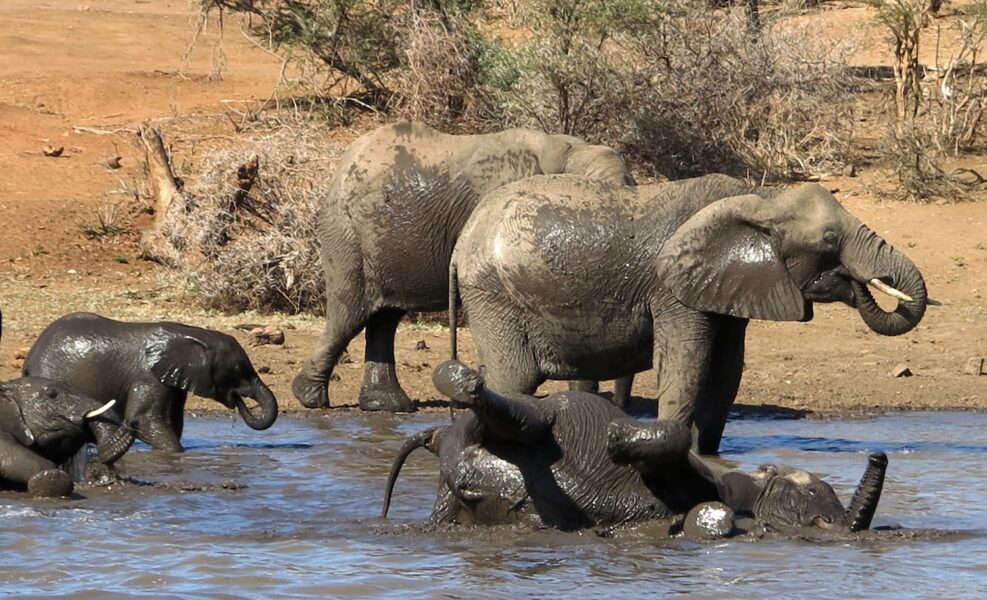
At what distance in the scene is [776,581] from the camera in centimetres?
681

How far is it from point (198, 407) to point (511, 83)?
683 centimetres

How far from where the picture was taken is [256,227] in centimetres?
1437

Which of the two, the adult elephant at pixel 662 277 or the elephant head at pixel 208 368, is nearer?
the adult elephant at pixel 662 277

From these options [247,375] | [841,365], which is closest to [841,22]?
[841,365]

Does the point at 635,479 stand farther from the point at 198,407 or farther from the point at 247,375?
the point at 198,407

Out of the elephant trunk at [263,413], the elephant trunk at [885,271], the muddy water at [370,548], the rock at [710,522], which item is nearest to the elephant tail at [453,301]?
the muddy water at [370,548]

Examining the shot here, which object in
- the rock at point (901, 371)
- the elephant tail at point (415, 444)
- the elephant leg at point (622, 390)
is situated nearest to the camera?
the elephant tail at point (415, 444)

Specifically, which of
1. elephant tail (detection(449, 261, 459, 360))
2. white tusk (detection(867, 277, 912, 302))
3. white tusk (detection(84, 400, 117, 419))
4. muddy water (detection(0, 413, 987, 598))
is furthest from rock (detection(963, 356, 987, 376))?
white tusk (detection(84, 400, 117, 419))

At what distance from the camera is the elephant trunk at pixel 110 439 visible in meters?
8.45

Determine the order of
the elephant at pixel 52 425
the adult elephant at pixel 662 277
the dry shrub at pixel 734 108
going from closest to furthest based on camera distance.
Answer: the elephant at pixel 52 425
the adult elephant at pixel 662 277
the dry shrub at pixel 734 108

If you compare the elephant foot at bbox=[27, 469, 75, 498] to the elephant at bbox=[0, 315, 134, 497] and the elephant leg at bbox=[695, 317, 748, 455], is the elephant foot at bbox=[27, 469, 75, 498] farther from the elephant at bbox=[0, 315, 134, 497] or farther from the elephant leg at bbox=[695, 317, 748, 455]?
the elephant leg at bbox=[695, 317, 748, 455]

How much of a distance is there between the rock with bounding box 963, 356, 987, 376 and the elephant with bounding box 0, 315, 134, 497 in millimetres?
6319

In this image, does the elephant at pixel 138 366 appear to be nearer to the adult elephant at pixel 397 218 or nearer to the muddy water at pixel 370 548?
the muddy water at pixel 370 548

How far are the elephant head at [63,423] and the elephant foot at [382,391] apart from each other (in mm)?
3055
